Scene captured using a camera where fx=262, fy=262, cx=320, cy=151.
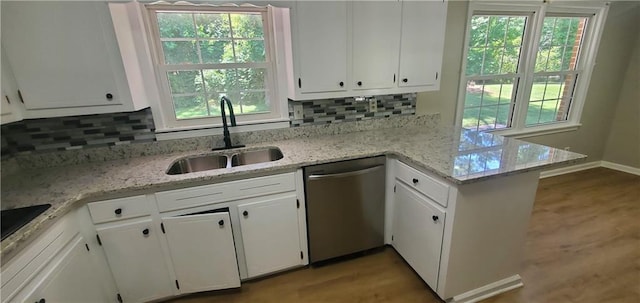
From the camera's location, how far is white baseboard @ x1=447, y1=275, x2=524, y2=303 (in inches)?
65.0

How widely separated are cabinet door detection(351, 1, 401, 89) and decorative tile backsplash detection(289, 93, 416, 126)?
0.32 metres

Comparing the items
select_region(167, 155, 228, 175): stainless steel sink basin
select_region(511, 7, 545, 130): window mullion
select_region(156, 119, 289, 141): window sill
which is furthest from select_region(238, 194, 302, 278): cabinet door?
select_region(511, 7, 545, 130): window mullion

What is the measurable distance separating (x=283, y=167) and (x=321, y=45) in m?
0.89

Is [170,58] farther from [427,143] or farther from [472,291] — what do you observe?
[472,291]

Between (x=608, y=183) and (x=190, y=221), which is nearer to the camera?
(x=190, y=221)

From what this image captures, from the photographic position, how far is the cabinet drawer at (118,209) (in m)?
1.42

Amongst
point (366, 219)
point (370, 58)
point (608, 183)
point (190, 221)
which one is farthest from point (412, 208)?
point (608, 183)

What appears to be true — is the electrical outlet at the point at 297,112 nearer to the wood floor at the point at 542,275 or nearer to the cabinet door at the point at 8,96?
the wood floor at the point at 542,275

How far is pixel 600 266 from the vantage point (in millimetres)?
1906

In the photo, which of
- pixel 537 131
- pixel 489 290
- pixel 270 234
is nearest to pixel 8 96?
pixel 270 234

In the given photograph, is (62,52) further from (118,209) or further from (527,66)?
(527,66)

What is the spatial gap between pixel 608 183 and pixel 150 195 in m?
4.72

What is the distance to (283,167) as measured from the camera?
1.65 m

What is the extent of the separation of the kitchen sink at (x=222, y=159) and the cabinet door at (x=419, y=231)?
0.94 m
